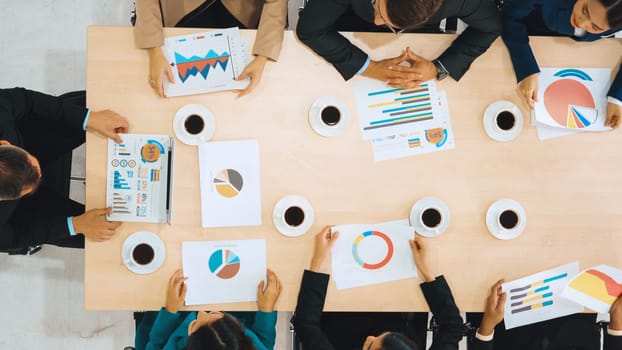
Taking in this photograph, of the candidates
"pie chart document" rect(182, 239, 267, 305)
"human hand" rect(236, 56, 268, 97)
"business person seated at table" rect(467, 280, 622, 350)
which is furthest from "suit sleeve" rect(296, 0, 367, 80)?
"business person seated at table" rect(467, 280, 622, 350)

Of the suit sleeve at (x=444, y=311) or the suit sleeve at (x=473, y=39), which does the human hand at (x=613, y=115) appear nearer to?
the suit sleeve at (x=473, y=39)

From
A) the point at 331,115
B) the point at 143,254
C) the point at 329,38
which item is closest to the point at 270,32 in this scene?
the point at 329,38

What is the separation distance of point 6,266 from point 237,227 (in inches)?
50.9

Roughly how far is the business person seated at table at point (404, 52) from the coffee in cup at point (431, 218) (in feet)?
1.22

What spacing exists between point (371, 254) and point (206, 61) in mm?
733

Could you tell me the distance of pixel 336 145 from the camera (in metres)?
1.45

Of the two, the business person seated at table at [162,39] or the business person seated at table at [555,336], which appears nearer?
the business person seated at table at [162,39]

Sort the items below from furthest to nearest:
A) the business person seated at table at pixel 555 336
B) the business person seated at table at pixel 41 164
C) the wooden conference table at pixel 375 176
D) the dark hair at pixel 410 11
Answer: the business person seated at table at pixel 555 336, the wooden conference table at pixel 375 176, the business person seated at table at pixel 41 164, the dark hair at pixel 410 11

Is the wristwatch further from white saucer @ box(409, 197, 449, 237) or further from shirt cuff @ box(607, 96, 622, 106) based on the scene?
shirt cuff @ box(607, 96, 622, 106)

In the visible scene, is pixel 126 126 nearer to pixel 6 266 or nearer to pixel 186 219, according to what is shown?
pixel 186 219

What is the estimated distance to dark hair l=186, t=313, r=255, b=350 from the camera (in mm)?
1267

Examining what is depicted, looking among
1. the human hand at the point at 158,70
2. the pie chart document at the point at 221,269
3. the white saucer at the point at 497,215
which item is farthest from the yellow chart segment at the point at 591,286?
the human hand at the point at 158,70

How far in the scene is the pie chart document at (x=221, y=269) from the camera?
4.67ft

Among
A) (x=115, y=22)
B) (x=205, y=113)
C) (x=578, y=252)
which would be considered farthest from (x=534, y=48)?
(x=115, y=22)
